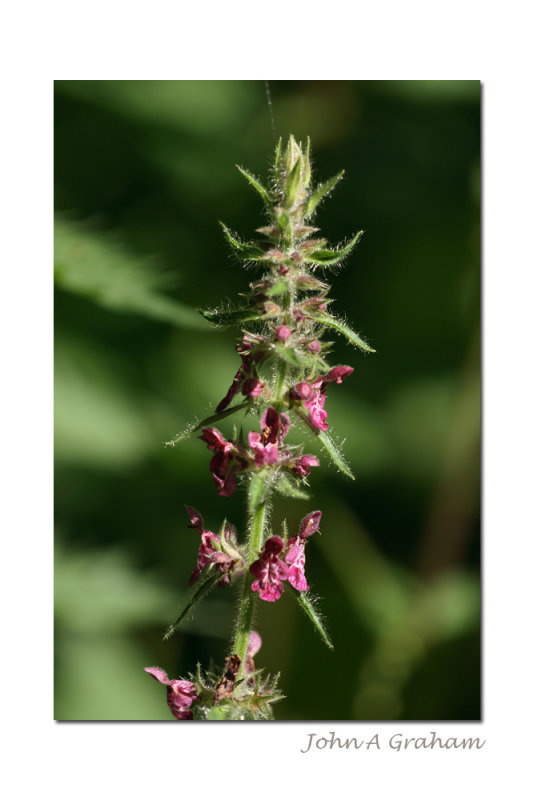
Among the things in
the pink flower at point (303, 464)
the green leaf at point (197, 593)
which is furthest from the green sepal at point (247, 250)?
the green leaf at point (197, 593)

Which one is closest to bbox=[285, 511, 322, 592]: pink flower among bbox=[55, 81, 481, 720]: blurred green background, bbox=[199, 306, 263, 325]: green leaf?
bbox=[199, 306, 263, 325]: green leaf

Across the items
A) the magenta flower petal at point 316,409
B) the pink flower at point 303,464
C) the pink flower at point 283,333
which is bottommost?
the pink flower at point 303,464

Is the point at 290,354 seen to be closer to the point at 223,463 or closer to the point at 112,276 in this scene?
the point at 223,463

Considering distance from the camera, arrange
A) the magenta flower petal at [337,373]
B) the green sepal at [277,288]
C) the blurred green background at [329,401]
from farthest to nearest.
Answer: the blurred green background at [329,401] < the magenta flower petal at [337,373] < the green sepal at [277,288]

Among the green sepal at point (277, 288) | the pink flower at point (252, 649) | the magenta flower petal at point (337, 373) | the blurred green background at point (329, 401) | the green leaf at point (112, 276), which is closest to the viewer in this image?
the green sepal at point (277, 288)

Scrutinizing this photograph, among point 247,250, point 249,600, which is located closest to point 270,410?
point 247,250

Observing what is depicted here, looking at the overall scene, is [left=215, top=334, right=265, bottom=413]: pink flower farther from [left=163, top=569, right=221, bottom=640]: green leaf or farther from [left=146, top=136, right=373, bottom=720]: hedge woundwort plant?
[left=163, top=569, right=221, bottom=640]: green leaf

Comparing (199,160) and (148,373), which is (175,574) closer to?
(148,373)

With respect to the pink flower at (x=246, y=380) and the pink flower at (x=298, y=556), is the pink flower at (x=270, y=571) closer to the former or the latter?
the pink flower at (x=298, y=556)
